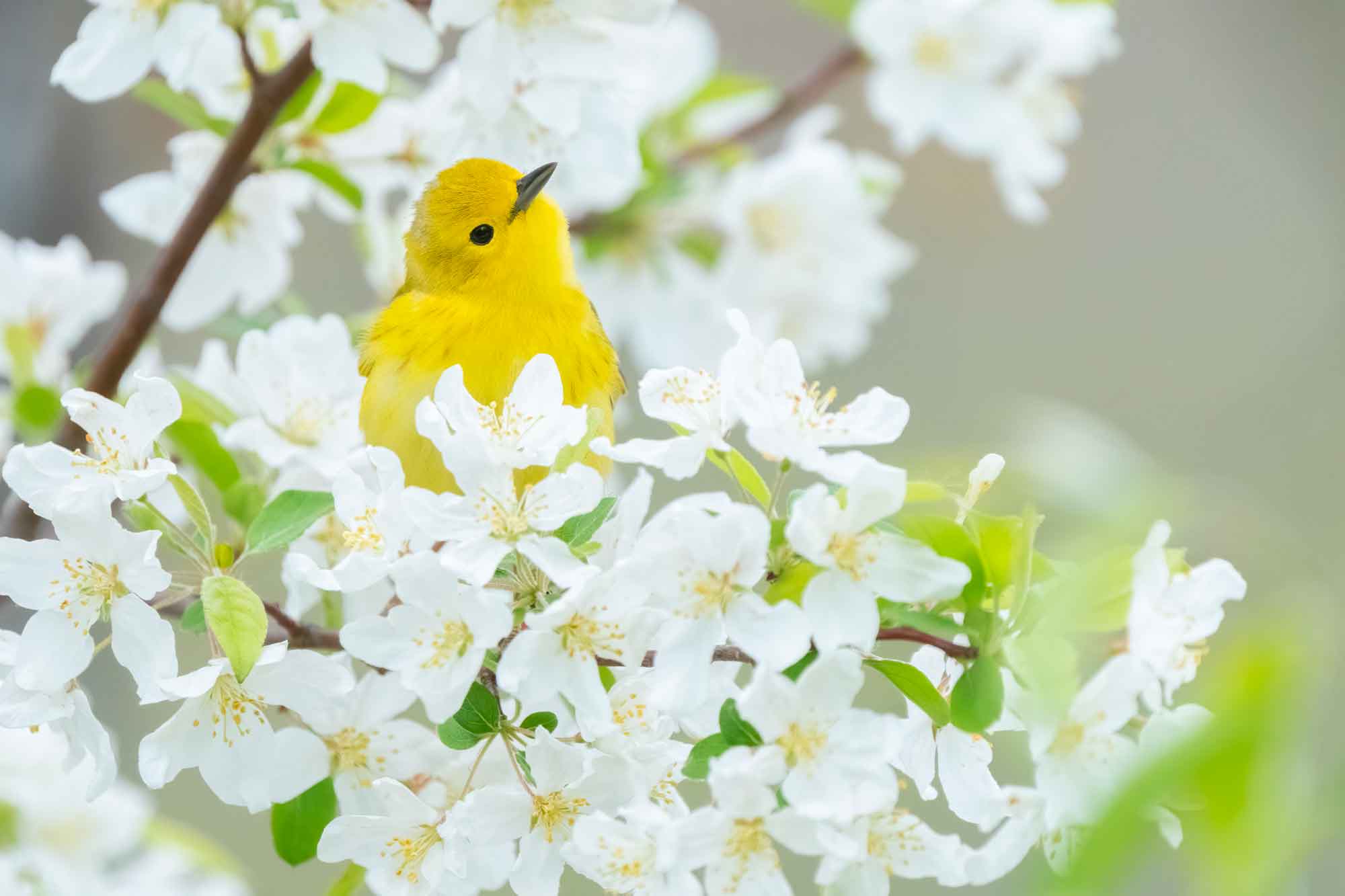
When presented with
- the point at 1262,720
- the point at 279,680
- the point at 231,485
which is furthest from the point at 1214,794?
the point at 231,485

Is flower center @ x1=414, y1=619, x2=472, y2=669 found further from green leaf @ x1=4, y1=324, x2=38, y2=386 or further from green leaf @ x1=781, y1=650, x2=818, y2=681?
green leaf @ x1=4, y1=324, x2=38, y2=386

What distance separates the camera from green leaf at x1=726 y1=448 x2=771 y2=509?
0.57 meters

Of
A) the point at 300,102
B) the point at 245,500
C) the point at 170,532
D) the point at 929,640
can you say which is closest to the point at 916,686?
the point at 929,640

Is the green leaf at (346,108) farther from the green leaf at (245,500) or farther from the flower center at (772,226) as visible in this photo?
the flower center at (772,226)

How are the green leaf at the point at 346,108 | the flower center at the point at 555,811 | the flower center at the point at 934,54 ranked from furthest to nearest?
the flower center at the point at 934,54 → the green leaf at the point at 346,108 → the flower center at the point at 555,811

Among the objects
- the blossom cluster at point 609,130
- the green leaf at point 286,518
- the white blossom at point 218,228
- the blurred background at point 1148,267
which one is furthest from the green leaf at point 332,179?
the blurred background at point 1148,267

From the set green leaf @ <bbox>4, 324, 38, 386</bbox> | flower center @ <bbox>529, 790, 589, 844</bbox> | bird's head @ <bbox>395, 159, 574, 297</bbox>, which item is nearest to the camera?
flower center @ <bbox>529, 790, 589, 844</bbox>

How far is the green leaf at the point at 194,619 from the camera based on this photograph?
631mm

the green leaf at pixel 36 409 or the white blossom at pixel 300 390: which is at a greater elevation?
the white blossom at pixel 300 390

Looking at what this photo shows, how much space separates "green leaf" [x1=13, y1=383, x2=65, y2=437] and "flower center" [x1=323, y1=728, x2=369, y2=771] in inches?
16.9

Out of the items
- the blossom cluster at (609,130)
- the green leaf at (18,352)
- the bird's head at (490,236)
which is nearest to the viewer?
the blossom cluster at (609,130)

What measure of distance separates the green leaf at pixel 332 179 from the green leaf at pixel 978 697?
578 mm

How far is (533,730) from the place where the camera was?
0.64 metres

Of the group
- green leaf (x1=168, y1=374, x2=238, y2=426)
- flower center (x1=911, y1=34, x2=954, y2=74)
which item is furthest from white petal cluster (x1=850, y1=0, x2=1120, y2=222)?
green leaf (x1=168, y1=374, x2=238, y2=426)
